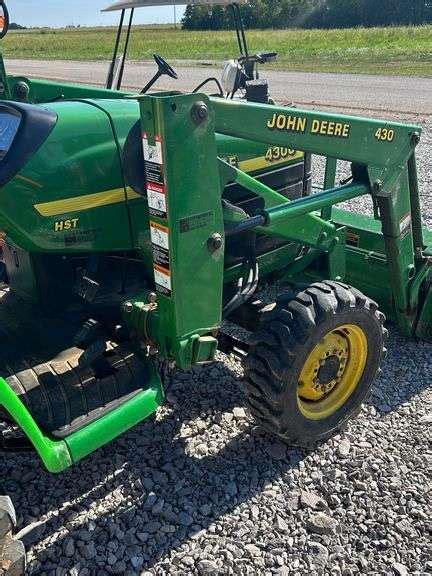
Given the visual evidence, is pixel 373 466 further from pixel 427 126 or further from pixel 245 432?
pixel 427 126

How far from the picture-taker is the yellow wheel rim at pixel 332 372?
10.8 feet

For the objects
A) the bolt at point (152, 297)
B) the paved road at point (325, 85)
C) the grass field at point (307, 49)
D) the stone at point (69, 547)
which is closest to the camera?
the stone at point (69, 547)

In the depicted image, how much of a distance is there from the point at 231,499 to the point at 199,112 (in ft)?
5.73

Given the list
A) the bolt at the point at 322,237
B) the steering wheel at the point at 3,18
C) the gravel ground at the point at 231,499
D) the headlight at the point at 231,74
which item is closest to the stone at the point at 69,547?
the gravel ground at the point at 231,499

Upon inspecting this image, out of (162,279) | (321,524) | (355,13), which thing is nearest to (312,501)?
(321,524)

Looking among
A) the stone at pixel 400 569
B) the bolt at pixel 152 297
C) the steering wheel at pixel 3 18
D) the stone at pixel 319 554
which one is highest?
the steering wheel at pixel 3 18

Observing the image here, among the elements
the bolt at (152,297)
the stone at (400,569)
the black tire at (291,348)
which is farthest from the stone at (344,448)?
the bolt at (152,297)

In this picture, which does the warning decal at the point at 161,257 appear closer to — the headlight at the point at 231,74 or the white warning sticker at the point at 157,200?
the white warning sticker at the point at 157,200

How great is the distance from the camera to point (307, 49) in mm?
30672

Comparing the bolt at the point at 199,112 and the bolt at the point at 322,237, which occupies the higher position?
the bolt at the point at 199,112

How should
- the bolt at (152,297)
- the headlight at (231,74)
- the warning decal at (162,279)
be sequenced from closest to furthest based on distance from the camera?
1. the warning decal at (162,279)
2. the bolt at (152,297)
3. the headlight at (231,74)

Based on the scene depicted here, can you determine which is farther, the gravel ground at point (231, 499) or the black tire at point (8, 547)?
the gravel ground at point (231, 499)

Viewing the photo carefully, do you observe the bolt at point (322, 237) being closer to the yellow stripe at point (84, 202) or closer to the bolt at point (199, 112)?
the yellow stripe at point (84, 202)

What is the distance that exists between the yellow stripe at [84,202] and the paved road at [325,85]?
11.6 meters
